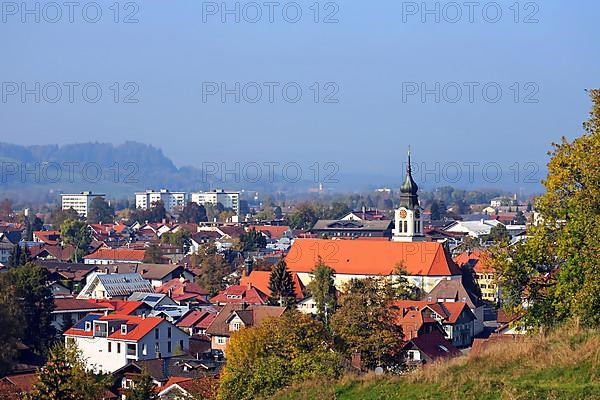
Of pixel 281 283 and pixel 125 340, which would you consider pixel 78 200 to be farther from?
pixel 125 340

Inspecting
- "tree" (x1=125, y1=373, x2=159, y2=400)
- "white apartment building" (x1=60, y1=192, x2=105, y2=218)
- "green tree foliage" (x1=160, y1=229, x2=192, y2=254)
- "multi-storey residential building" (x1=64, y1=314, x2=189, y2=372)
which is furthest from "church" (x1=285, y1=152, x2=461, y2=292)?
"white apartment building" (x1=60, y1=192, x2=105, y2=218)

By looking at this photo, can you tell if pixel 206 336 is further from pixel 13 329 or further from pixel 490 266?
pixel 490 266

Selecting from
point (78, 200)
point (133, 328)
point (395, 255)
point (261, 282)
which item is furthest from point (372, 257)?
point (78, 200)

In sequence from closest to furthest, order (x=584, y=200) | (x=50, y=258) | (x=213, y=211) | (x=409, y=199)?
(x=584, y=200), (x=409, y=199), (x=50, y=258), (x=213, y=211)

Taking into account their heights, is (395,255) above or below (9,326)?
above

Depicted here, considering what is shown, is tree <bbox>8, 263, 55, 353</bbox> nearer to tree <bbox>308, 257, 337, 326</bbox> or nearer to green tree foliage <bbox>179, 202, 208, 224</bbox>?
tree <bbox>308, 257, 337, 326</bbox>

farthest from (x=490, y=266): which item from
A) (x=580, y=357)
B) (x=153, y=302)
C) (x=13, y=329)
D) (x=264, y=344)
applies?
(x=153, y=302)

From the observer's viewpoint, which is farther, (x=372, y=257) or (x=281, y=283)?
(x=372, y=257)
